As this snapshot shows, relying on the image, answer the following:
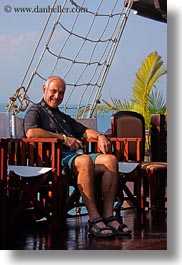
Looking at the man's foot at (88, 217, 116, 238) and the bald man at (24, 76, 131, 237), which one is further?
the bald man at (24, 76, 131, 237)

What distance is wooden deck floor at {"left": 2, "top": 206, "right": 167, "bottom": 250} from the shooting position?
4.28 metres

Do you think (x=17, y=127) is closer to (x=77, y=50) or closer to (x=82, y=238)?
A: (x=77, y=50)

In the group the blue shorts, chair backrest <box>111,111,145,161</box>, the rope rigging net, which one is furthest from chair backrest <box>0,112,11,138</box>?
chair backrest <box>111,111,145,161</box>

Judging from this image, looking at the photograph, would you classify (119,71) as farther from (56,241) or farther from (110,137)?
(56,241)

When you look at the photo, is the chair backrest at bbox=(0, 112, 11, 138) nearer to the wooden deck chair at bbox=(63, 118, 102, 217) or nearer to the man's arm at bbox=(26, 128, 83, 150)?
the man's arm at bbox=(26, 128, 83, 150)

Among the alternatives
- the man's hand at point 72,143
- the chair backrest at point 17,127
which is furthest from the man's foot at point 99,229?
the chair backrest at point 17,127

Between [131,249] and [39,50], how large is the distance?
4.69 feet

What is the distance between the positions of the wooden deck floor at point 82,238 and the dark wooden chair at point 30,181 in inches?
4.1

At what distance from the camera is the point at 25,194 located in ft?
15.7

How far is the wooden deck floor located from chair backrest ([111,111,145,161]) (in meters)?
0.59

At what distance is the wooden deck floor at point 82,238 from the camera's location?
428cm

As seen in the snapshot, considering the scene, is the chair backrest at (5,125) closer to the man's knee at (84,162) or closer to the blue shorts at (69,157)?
the blue shorts at (69,157)

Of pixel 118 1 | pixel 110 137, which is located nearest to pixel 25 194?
pixel 110 137

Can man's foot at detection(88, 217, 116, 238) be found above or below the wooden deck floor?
above
